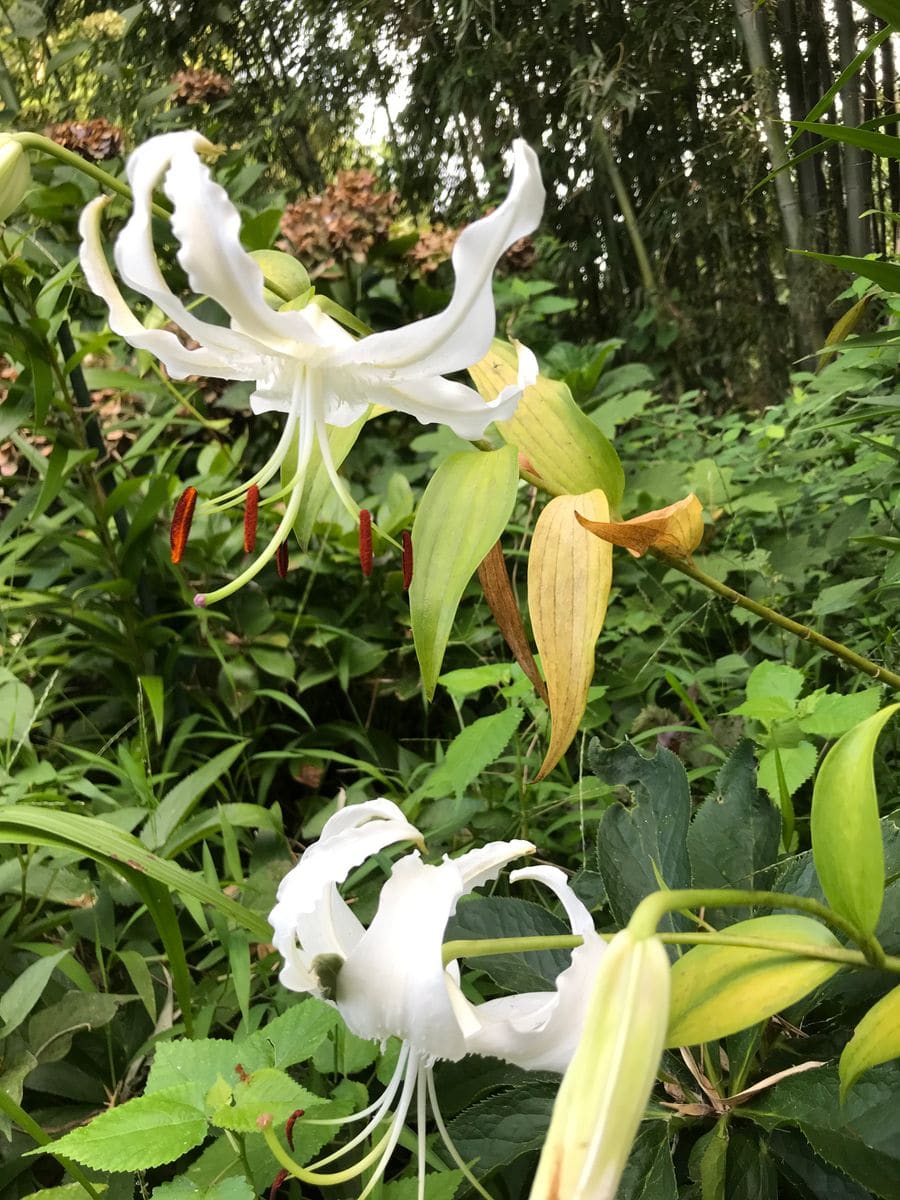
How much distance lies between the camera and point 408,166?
2176mm

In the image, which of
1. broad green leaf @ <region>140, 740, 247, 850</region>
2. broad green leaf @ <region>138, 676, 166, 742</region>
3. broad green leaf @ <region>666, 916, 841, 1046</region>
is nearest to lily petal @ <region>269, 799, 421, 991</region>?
broad green leaf @ <region>666, 916, 841, 1046</region>

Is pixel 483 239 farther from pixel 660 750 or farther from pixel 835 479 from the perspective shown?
pixel 835 479

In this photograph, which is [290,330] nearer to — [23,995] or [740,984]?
[740,984]

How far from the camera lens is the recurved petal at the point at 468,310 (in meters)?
0.25

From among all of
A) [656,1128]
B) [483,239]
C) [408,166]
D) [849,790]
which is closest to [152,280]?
[483,239]

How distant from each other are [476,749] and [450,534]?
0.28 m

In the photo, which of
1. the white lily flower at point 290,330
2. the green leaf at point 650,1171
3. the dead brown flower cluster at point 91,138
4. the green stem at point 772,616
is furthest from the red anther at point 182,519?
the dead brown flower cluster at point 91,138

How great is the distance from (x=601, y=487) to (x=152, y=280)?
19 cm

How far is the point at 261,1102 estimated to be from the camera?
0.32 meters

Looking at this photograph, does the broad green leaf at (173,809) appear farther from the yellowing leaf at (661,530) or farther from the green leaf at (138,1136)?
→ the yellowing leaf at (661,530)

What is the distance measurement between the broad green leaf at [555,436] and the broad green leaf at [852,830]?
0.17 meters

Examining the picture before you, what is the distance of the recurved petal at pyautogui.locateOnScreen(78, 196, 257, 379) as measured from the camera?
33 centimetres

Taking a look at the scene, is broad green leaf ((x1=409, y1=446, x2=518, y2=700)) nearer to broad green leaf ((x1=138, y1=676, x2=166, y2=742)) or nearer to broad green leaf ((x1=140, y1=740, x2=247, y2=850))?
broad green leaf ((x1=140, y1=740, x2=247, y2=850))

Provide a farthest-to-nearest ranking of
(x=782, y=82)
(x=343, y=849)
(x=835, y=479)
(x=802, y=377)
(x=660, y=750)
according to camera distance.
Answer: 1. (x=782, y=82)
2. (x=802, y=377)
3. (x=835, y=479)
4. (x=660, y=750)
5. (x=343, y=849)
